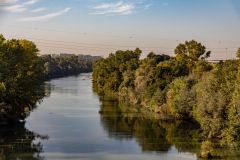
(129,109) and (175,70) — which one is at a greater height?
(175,70)

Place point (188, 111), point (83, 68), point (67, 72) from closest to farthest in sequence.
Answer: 1. point (188, 111)
2. point (67, 72)
3. point (83, 68)

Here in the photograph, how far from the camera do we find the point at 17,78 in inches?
1886

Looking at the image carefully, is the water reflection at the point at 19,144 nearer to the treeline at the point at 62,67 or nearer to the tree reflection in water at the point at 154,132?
the tree reflection in water at the point at 154,132

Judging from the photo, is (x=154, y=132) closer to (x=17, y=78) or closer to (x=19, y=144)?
(x=19, y=144)

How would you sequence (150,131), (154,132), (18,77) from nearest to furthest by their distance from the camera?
(154,132) → (150,131) → (18,77)

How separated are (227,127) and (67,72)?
135 m

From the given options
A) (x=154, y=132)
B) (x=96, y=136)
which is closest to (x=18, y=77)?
(x=96, y=136)

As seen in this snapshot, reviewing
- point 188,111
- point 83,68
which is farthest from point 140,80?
point 83,68

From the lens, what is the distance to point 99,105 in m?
70.4

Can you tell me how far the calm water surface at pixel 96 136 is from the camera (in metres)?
35.0

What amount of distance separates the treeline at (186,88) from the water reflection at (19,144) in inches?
538

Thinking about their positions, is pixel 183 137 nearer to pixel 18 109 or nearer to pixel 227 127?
pixel 227 127

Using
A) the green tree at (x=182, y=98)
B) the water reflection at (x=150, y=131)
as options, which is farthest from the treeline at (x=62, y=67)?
the green tree at (x=182, y=98)

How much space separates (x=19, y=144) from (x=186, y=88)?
2126 cm
